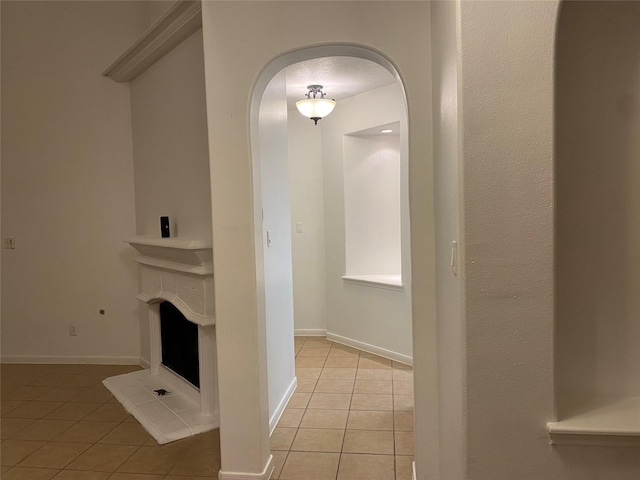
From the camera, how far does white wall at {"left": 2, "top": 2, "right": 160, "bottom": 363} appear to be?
13.0 feet

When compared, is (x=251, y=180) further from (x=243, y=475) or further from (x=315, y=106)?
(x=315, y=106)

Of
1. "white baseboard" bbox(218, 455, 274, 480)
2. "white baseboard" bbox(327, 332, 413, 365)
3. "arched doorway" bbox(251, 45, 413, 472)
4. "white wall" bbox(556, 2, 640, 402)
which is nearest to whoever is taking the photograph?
"white wall" bbox(556, 2, 640, 402)

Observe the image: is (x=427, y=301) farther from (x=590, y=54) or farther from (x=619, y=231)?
(x=590, y=54)

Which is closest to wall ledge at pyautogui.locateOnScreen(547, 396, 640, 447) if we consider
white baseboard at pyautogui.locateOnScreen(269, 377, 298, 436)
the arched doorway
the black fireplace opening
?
the arched doorway

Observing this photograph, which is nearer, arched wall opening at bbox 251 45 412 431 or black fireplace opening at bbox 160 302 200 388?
black fireplace opening at bbox 160 302 200 388

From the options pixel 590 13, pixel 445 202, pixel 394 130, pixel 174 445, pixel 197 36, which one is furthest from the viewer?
pixel 394 130

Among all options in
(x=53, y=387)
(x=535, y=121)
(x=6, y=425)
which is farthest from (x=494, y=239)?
(x=53, y=387)

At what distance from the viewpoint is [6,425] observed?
297cm

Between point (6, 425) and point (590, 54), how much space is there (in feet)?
11.9

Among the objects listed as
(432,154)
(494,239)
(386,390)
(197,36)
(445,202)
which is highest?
(197,36)

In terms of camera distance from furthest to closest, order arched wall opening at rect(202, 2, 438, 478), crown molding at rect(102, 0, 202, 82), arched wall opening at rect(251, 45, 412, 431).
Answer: arched wall opening at rect(251, 45, 412, 431) < crown molding at rect(102, 0, 202, 82) < arched wall opening at rect(202, 2, 438, 478)

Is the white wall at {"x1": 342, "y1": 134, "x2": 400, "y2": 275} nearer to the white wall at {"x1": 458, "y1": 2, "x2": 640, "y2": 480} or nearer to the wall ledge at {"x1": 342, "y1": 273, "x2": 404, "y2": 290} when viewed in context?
the wall ledge at {"x1": 342, "y1": 273, "x2": 404, "y2": 290}

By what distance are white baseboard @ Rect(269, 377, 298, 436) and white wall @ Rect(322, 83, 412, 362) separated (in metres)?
1.05

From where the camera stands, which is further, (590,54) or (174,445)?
(174,445)
